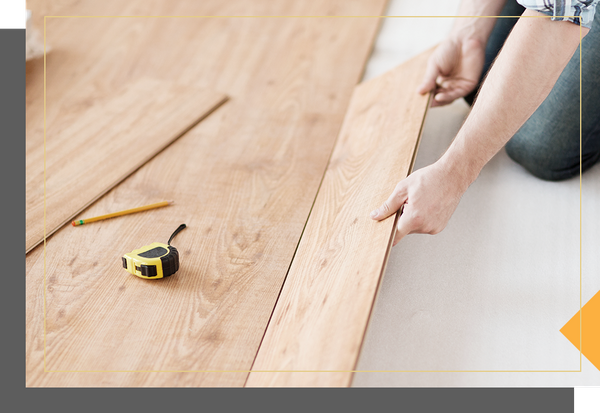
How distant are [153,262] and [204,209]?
310 millimetres

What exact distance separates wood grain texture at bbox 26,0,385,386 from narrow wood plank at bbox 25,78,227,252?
0.17 feet

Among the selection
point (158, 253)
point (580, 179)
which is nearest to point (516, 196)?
point (580, 179)

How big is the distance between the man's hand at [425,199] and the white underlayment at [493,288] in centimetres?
22

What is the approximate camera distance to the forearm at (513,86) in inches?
47.9

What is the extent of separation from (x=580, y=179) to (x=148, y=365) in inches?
54.7

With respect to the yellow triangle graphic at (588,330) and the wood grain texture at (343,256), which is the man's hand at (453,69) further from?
the yellow triangle graphic at (588,330)

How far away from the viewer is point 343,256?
1297 millimetres

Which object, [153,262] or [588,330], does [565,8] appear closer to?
[588,330]

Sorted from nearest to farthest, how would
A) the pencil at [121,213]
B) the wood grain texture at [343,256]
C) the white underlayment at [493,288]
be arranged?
the wood grain texture at [343,256], the white underlayment at [493,288], the pencil at [121,213]

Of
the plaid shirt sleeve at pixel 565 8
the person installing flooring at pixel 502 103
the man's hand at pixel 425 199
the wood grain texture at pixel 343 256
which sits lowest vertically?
the wood grain texture at pixel 343 256

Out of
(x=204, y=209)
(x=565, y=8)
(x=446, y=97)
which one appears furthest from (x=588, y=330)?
(x=204, y=209)

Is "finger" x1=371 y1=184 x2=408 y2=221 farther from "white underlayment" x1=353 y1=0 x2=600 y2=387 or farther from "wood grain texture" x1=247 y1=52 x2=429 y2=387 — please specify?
"white underlayment" x1=353 y1=0 x2=600 y2=387

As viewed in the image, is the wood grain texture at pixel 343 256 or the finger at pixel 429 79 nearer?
the wood grain texture at pixel 343 256

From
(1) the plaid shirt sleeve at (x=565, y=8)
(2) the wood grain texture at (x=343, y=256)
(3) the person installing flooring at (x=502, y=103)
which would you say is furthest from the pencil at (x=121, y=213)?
(1) the plaid shirt sleeve at (x=565, y=8)
